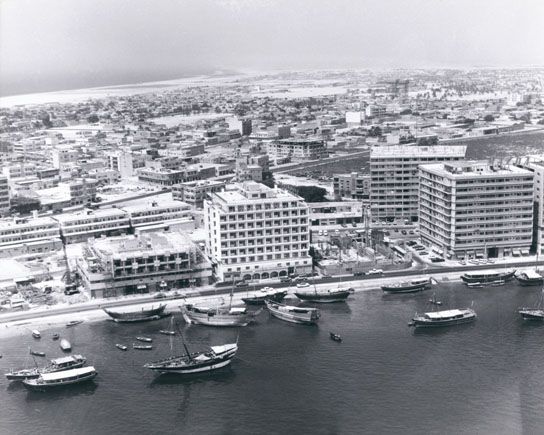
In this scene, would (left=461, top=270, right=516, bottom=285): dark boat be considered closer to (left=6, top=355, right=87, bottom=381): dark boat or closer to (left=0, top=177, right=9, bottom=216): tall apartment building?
(left=6, top=355, right=87, bottom=381): dark boat

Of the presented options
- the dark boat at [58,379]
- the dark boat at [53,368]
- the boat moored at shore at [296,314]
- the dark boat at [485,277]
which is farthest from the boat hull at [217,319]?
the dark boat at [485,277]

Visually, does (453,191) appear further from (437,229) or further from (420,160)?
(420,160)

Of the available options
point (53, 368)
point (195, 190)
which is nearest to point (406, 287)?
point (53, 368)

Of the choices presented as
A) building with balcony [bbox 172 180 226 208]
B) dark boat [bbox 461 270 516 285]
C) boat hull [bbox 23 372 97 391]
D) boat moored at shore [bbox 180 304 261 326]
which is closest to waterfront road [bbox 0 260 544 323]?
dark boat [bbox 461 270 516 285]

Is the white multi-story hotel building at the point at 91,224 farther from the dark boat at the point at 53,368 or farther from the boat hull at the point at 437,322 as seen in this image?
the boat hull at the point at 437,322

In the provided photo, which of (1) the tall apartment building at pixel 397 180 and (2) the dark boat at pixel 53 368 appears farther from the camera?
(1) the tall apartment building at pixel 397 180

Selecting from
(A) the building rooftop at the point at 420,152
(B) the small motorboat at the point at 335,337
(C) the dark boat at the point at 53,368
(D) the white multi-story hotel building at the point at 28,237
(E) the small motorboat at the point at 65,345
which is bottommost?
(B) the small motorboat at the point at 335,337
